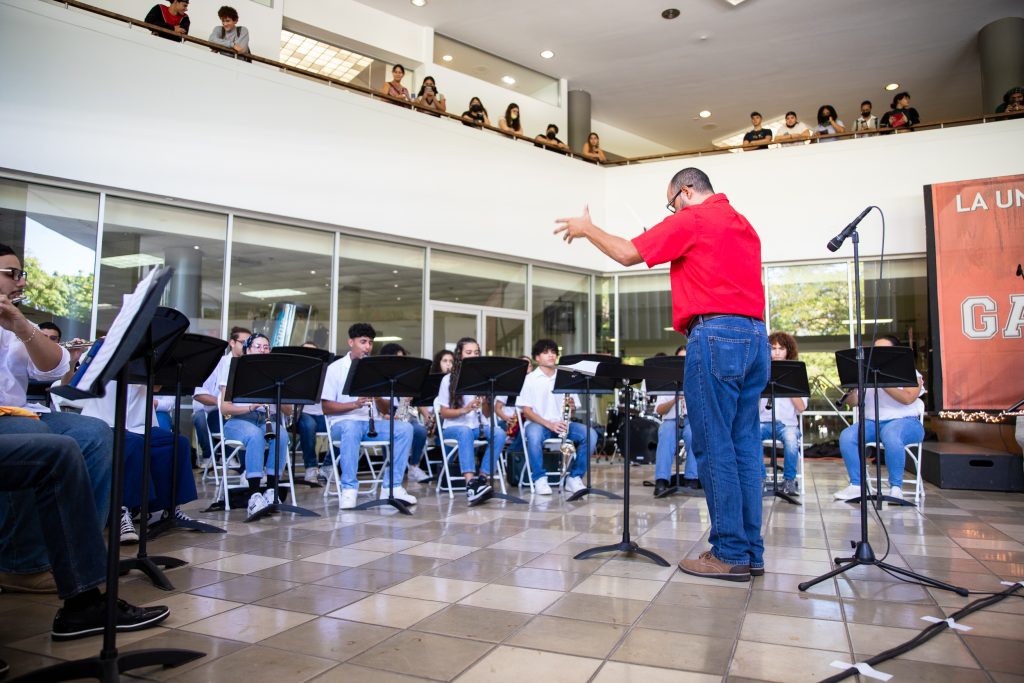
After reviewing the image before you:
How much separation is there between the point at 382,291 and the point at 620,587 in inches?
291

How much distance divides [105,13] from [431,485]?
594 centimetres

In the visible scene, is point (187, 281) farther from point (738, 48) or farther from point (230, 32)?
point (738, 48)

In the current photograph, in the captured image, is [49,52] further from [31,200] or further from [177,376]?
[177,376]

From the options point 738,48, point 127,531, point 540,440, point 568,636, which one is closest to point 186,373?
point 127,531

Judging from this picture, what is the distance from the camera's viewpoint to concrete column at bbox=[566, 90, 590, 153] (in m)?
13.4

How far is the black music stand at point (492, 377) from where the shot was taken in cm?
520

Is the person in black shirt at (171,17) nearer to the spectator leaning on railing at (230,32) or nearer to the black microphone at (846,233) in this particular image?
the spectator leaning on railing at (230,32)

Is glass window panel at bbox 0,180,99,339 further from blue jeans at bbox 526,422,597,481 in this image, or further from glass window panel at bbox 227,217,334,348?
blue jeans at bbox 526,422,597,481

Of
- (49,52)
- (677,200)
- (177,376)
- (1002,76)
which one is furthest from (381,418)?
(1002,76)

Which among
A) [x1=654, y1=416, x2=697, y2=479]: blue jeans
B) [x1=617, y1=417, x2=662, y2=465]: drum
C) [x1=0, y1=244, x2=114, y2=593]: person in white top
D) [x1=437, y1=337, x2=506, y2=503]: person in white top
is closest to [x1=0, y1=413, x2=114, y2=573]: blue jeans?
[x1=0, y1=244, x2=114, y2=593]: person in white top

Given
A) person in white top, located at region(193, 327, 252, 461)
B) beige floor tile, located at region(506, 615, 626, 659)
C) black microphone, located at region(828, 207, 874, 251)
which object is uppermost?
black microphone, located at region(828, 207, 874, 251)

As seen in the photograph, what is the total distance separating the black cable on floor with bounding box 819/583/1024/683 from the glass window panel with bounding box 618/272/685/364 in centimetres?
936

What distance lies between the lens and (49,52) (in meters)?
7.00

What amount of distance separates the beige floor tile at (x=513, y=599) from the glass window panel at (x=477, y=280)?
7642 mm
